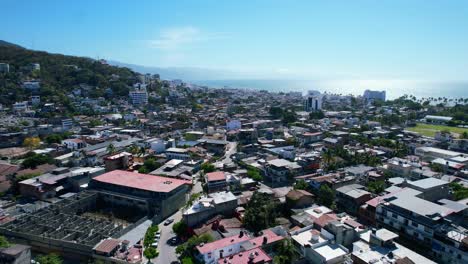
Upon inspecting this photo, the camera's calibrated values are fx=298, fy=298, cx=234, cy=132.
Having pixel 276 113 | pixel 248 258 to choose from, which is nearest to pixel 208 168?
pixel 248 258

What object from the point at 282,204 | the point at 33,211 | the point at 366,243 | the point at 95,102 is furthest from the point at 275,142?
the point at 95,102

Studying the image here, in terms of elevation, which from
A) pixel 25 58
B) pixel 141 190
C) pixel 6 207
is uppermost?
pixel 25 58

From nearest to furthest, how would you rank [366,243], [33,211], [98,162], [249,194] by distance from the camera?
[366,243]
[33,211]
[249,194]
[98,162]

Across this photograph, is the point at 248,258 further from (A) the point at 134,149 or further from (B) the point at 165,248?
(A) the point at 134,149

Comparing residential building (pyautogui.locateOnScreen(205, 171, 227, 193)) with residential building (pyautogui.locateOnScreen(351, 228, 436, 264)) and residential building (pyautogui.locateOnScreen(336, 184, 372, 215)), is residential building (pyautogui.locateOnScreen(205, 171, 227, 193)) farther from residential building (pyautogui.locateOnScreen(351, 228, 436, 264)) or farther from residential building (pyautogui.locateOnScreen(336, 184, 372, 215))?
residential building (pyautogui.locateOnScreen(351, 228, 436, 264))

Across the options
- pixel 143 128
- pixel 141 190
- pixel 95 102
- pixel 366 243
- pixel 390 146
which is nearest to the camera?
pixel 366 243

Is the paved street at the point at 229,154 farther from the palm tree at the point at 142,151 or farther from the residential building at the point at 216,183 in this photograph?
the palm tree at the point at 142,151

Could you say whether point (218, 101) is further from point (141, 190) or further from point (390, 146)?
point (141, 190)
